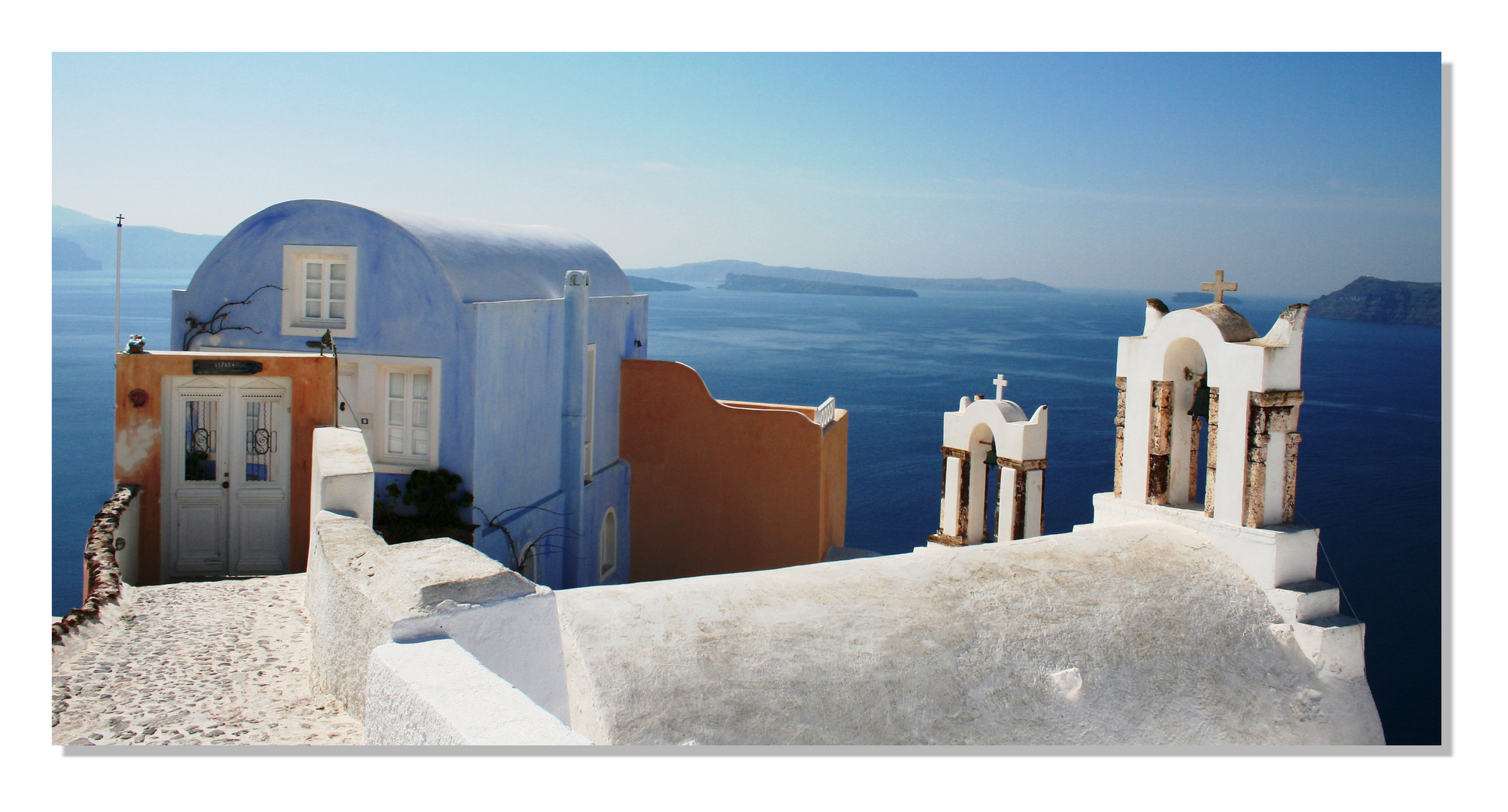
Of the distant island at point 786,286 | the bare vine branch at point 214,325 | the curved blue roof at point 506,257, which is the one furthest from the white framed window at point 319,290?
the distant island at point 786,286

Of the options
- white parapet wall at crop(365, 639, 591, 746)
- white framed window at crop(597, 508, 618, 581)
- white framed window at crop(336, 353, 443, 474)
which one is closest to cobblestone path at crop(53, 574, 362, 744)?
white parapet wall at crop(365, 639, 591, 746)

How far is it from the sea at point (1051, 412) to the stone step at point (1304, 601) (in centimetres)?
73

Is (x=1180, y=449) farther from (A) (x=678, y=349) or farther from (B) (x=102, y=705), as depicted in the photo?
(A) (x=678, y=349)

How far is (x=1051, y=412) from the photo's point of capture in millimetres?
44031

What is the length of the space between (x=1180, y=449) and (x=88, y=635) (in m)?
6.72

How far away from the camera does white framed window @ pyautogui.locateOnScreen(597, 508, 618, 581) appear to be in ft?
43.5

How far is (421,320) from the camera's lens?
10016 mm

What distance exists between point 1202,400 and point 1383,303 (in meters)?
5.62

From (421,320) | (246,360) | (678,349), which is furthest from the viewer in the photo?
(678,349)

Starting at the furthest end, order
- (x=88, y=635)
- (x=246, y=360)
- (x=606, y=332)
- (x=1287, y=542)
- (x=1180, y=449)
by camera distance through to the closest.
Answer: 1. (x=606, y=332)
2. (x=246, y=360)
3. (x=1180, y=449)
4. (x=1287, y=542)
5. (x=88, y=635)

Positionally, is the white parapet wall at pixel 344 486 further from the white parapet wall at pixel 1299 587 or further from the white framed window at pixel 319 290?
the white parapet wall at pixel 1299 587

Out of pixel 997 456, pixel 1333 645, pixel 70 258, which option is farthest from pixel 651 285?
pixel 1333 645

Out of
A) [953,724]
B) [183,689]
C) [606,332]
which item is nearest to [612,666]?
[953,724]

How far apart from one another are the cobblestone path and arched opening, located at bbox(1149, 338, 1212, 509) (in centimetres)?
530
